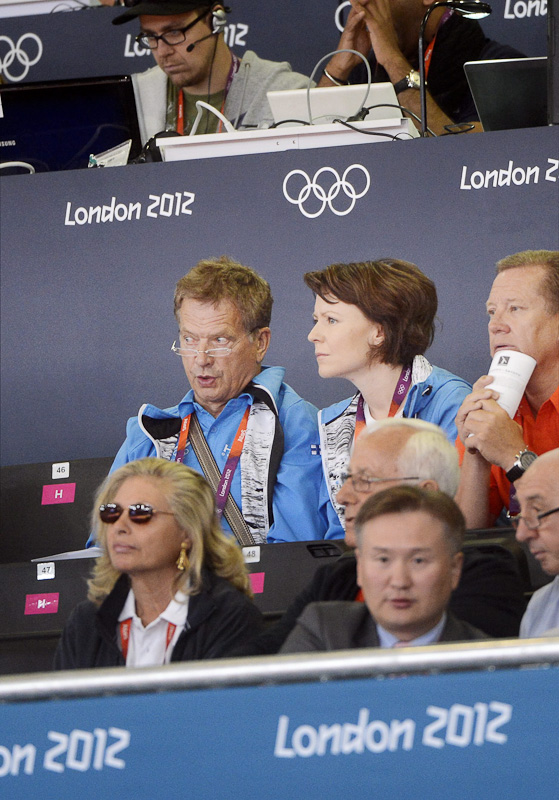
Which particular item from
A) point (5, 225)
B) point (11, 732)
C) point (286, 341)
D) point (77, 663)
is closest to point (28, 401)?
point (5, 225)

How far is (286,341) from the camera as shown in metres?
3.31

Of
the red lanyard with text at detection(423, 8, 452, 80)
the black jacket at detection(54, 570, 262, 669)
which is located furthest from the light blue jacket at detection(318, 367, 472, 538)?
the red lanyard with text at detection(423, 8, 452, 80)

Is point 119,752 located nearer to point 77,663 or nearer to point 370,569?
point 77,663

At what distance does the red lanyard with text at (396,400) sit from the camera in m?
3.10

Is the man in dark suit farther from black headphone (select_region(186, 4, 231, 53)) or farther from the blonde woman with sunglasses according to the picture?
black headphone (select_region(186, 4, 231, 53))

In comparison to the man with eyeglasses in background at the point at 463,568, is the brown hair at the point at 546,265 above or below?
above

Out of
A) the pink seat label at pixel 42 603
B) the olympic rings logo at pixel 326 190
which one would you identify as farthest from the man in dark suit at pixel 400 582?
the olympic rings logo at pixel 326 190

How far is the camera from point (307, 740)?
1.81 metres

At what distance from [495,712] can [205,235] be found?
1.98 m

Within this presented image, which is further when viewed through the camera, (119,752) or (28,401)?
(28,401)

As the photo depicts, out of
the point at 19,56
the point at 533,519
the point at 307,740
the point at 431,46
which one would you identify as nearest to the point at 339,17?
the point at 431,46

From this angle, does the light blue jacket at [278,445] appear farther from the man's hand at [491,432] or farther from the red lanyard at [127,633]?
the red lanyard at [127,633]

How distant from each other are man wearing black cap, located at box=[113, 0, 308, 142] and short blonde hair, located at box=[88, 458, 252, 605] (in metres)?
2.02

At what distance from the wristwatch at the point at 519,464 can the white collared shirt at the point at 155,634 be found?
0.88 metres
